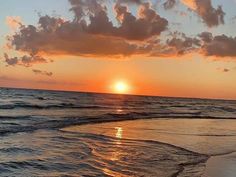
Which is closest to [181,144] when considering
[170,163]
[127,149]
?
[127,149]

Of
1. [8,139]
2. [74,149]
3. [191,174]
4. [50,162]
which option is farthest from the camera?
[8,139]

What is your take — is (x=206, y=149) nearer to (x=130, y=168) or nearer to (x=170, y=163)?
(x=170, y=163)

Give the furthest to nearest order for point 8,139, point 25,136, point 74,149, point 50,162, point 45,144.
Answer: point 25,136, point 8,139, point 45,144, point 74,149, point 50,162

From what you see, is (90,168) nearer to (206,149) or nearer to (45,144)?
(45,144)

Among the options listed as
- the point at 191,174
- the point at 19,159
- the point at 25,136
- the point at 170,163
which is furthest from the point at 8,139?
the point at 191,174

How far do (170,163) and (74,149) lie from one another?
4501 millimetres

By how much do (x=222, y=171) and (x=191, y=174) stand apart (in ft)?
3.77

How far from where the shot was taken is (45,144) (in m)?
17.7

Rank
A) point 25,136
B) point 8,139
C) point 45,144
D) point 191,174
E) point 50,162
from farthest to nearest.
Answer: point 25,136
point 8,139
point 45,144
point 50,162
point 191,174

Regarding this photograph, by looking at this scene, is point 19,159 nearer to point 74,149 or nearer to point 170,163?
point 74,149

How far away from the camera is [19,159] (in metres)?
13.7

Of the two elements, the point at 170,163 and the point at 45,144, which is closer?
the point at 170,163

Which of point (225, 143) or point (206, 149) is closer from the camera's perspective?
point (206, 149)

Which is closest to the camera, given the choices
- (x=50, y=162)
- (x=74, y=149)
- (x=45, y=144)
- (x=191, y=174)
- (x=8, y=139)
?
(x=191, y=174)
